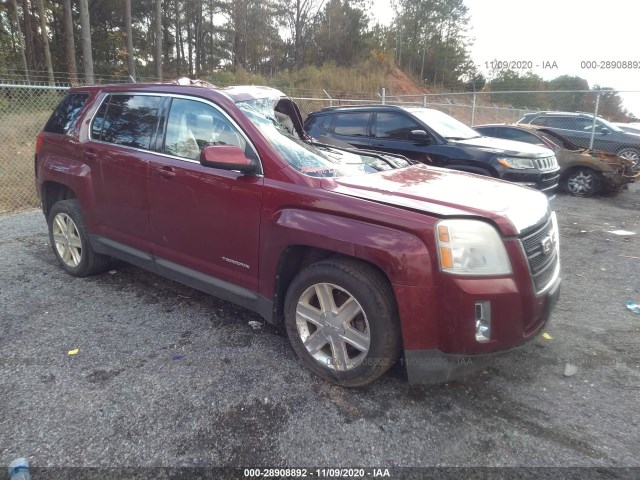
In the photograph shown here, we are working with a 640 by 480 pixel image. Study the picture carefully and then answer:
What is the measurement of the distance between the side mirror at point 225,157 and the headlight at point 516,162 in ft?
16.2

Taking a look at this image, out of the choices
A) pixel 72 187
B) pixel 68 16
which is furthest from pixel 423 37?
pixel 72 187

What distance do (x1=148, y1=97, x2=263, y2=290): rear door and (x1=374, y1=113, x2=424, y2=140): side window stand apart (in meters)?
4.33

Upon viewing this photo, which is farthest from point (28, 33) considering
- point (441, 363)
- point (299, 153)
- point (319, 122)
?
point (441, 363)

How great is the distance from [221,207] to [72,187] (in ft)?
6.58

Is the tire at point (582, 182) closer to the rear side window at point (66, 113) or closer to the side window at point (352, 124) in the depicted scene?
the side window at point (352, 124)

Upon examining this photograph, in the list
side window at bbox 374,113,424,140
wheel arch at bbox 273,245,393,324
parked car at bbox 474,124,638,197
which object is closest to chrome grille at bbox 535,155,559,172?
side window at bbox 374,113,424,140

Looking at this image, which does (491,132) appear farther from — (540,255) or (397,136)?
(540,255)

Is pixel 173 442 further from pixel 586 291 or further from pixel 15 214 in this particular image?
pixel 15 214

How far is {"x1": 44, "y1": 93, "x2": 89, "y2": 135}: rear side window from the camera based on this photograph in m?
4.10

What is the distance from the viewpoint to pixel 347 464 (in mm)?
2082

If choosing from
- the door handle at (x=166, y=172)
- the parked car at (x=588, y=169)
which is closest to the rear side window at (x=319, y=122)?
the door handle at (x=166, y=172)

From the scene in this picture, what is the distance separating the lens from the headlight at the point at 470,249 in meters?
2.21

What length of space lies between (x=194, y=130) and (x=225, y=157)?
731 millimetres

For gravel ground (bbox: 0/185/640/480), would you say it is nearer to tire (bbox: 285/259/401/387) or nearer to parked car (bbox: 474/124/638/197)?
tire (bbox: 285/259/401/387)
